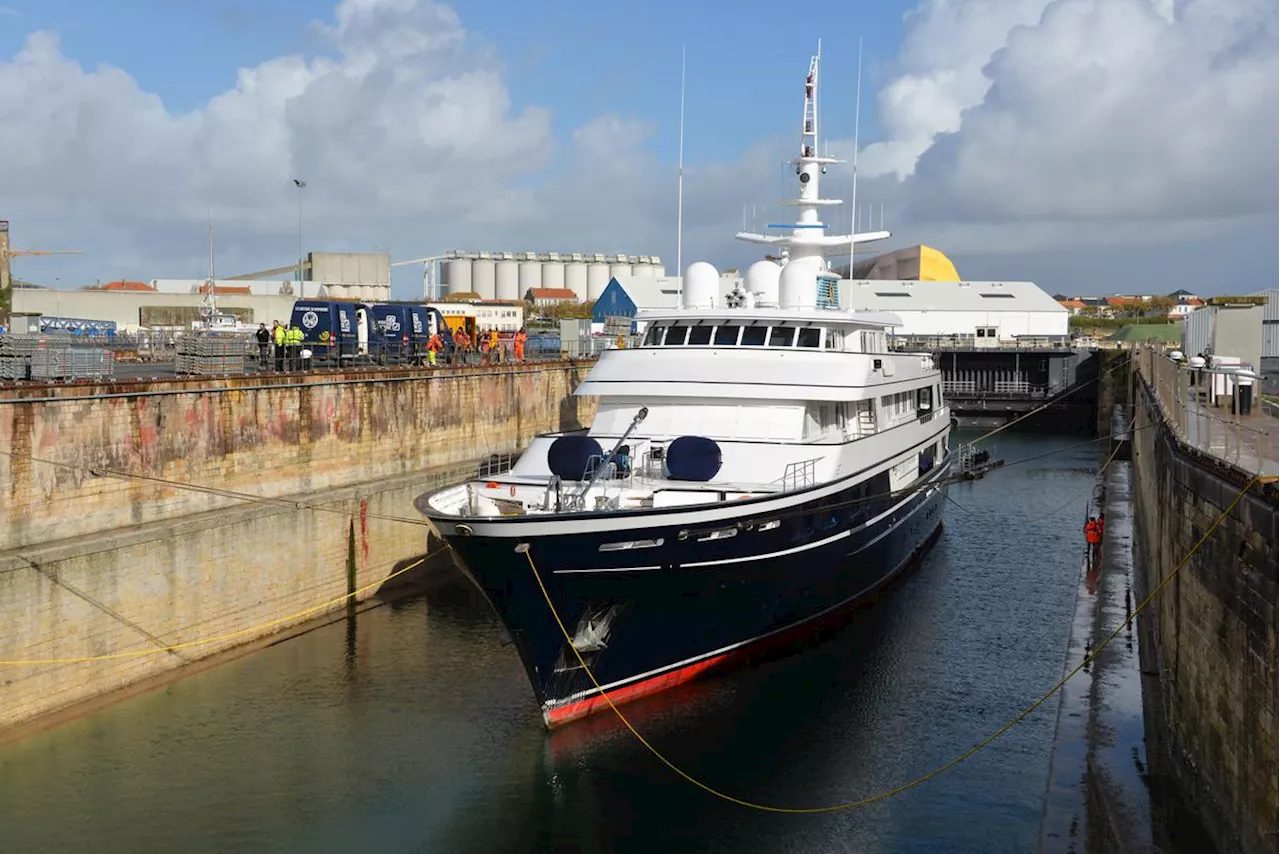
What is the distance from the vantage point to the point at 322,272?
72625mm

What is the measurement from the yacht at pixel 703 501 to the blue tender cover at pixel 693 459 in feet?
0.12

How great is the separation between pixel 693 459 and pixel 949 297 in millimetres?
82556

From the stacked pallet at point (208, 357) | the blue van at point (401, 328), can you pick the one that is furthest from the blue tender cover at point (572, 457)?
the blue van at point (401, 328)

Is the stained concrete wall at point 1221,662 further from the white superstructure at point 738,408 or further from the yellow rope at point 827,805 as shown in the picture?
the white superstructure at point 738,408

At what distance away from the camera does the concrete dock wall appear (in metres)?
20.6

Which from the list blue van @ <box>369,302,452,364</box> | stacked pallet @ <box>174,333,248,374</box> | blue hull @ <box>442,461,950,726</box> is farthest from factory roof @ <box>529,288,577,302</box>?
blue hull @ <box>442,461,950,726</box>

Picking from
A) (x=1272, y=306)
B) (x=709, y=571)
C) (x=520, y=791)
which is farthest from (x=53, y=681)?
(x=1272, y=306)

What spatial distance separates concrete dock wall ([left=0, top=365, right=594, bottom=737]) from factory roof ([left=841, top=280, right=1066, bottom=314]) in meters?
70.3

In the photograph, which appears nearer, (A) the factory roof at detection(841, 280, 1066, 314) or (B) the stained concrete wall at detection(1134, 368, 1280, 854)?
(B) the stained concrete wall at detection(1134, 368, 1280, 854)

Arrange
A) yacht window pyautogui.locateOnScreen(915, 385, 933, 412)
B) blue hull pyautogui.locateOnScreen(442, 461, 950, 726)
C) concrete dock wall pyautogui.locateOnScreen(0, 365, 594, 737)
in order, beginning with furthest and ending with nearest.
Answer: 1. yacht window pyautogui.locateOnScreen(915, 385, 933, 412)
2. concrete dock wall pyautogui.locateOnScreen(0, 365, 594, 737)
3. blue hull pyautogui.locateOnScreen(442, 461, 950, 726)

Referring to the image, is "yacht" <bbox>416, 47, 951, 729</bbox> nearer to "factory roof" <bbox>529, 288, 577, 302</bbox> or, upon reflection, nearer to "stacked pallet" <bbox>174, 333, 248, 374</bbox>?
"stacked pallet" <bbox>174, 333, 248, 374</bbox>

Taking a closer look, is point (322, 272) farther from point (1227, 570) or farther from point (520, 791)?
point (1227, 570)

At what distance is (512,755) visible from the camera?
761 inches

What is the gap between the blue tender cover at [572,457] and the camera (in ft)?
72.0
